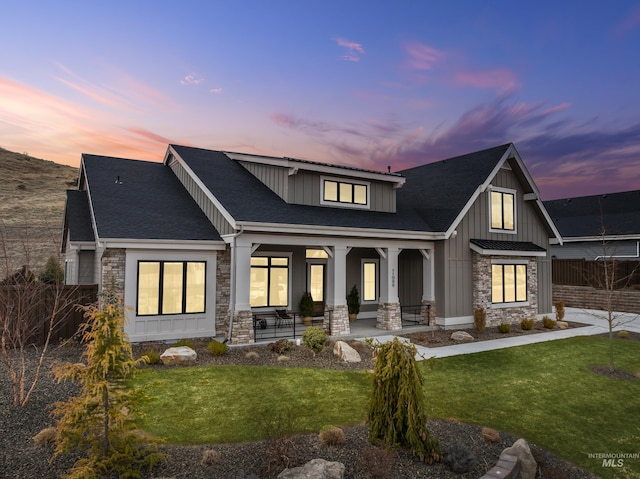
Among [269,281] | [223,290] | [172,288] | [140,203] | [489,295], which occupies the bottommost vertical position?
[489,295]

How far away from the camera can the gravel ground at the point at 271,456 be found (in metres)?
5.00

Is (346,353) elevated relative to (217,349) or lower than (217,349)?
lower

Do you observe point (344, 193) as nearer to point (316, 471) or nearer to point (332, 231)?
point (332, 231)

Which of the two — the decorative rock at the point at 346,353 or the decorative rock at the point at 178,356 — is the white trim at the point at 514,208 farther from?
the decorative rock at the point at 178,356

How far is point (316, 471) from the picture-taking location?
4789 mm

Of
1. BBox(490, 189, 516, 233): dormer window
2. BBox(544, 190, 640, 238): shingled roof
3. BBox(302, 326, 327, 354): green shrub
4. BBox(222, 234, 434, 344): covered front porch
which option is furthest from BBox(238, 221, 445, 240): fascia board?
BBox(544, 190, 640, 238): shingled roof

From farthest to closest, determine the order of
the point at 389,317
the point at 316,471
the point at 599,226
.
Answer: the point at 599,226
the point at 389,317
the point at 316,471

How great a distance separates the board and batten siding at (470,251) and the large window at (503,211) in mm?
335

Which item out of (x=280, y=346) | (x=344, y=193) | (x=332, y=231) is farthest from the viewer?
(x=344, y=193)

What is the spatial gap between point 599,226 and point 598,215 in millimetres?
3033

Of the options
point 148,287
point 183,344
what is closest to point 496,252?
point 183,344

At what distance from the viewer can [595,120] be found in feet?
94.1

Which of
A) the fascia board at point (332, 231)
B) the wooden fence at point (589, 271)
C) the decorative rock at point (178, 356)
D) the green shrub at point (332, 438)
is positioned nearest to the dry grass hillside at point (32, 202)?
the fascia board at point (332, 231)

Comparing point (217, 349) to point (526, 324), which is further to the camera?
point (526, 324)
